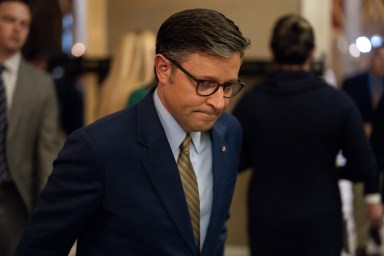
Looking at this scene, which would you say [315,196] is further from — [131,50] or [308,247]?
[131,50]

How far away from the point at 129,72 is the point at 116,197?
6.21 feet

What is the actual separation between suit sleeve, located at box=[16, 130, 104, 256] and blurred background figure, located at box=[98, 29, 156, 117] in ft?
5.54

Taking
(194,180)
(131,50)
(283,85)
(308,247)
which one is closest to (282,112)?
(283,85)

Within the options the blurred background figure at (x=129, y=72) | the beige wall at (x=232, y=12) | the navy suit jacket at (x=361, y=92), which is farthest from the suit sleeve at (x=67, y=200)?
the navy suit jacket at (x=361, y=92)

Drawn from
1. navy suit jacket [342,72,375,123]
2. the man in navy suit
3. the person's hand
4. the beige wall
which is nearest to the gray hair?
the man in navy suit

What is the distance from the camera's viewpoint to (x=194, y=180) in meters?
1.90

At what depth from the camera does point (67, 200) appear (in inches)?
68.8

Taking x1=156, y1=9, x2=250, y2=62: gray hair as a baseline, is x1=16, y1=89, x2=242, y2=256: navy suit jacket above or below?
below

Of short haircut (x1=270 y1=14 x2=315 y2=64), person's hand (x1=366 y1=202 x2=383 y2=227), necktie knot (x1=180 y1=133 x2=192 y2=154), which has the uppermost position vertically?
short haircut (x1=270 y1=14 x2=315 y2=64)

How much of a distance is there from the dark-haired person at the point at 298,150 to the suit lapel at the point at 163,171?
1299 mm

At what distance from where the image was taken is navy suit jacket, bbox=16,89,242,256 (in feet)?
5.68

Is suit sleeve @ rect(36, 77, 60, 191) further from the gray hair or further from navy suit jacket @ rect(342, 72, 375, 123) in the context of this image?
navy suit jacket @ rect(342, 72, 375, 123)

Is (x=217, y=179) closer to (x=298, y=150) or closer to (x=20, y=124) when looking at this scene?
(x=298, y=150)

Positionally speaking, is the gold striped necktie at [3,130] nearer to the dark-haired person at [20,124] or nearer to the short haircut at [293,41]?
the dark-haired person at [20,124]
